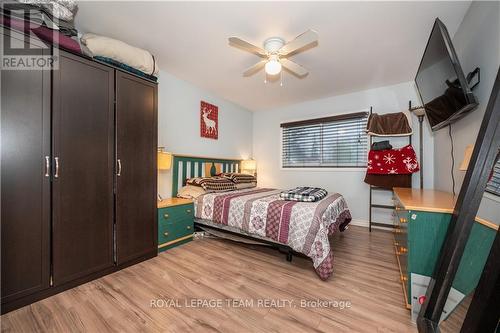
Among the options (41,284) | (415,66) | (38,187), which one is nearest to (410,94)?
(415,66)

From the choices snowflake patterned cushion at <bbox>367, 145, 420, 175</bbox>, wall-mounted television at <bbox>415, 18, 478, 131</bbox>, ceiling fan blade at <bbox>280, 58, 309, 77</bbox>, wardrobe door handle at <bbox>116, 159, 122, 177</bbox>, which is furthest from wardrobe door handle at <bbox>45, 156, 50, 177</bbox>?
snowflake patterned cushion at <bbox>367, 145, 420, 175</bbox>

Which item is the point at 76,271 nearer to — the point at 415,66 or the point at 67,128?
the point at 67,128

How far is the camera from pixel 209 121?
3822 millimetres

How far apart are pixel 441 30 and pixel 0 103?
10.5ft

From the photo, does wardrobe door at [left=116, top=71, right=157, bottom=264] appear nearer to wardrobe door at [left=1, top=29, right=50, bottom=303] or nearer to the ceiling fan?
wardrobe door at [left=1, top=29, right=50, bottom=303]

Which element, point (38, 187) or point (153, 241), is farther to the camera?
point (153, 241)

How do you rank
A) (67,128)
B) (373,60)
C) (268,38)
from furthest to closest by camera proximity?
(373,60), (268,38), (67,128)

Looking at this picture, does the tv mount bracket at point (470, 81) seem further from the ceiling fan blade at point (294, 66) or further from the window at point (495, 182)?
the ceiling fan blade at point (294, 66)

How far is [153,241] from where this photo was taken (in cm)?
230

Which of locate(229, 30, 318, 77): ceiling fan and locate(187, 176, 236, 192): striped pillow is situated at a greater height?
locate(229, 30, 318, 77): ceiling fan

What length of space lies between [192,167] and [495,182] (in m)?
3.33

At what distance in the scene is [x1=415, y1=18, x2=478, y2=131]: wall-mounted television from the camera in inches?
57.6

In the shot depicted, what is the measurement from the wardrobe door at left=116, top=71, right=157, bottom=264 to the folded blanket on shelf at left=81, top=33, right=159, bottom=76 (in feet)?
0.47

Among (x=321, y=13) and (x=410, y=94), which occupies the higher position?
(x=321, y=13)
